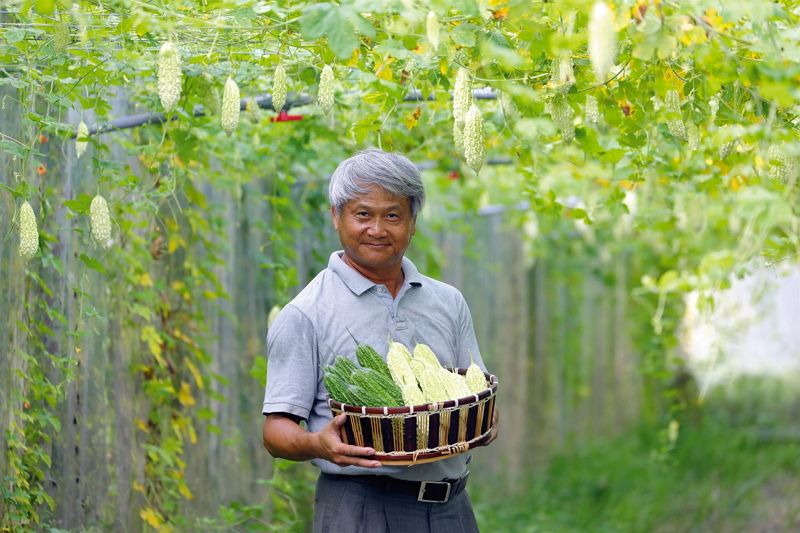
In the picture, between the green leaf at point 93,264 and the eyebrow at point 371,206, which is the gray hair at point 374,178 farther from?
the green leaf at point 93,264

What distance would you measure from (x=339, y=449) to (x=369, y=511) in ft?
1.20

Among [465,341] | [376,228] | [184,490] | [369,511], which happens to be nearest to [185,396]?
[184,490]

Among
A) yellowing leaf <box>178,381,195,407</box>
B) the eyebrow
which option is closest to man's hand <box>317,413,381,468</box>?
the eyebrow

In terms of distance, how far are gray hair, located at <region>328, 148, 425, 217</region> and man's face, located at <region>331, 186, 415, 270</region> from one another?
0.06 ft

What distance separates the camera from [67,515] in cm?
372

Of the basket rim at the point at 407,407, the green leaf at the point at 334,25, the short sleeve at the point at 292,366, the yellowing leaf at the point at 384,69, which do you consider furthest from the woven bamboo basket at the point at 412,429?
the yellowing leaf at the point at 384,69

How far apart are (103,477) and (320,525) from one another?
1115mm

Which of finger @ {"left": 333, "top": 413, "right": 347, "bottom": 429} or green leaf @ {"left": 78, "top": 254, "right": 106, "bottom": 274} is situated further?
green leaf @ {"left": 78, "top": 254, "right": 106, "bottom": 274}

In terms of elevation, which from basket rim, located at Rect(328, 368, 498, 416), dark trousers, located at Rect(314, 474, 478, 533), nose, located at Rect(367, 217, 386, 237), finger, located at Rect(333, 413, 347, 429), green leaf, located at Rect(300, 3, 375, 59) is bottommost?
A: dark trousers, located at Rect(314, 474, 478, 533)

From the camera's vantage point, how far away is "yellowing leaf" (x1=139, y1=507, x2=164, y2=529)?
412 cm

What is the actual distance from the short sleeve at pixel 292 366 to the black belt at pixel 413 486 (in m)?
0.26

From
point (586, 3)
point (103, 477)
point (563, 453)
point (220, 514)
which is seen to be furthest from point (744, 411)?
point (586, 3)

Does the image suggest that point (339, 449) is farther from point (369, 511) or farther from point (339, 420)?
point (369, 511)

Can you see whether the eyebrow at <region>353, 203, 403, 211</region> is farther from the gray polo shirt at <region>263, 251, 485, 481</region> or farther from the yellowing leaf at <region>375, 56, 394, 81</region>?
the yellowing leaf at <region>375, 56, 394, 81</region>
